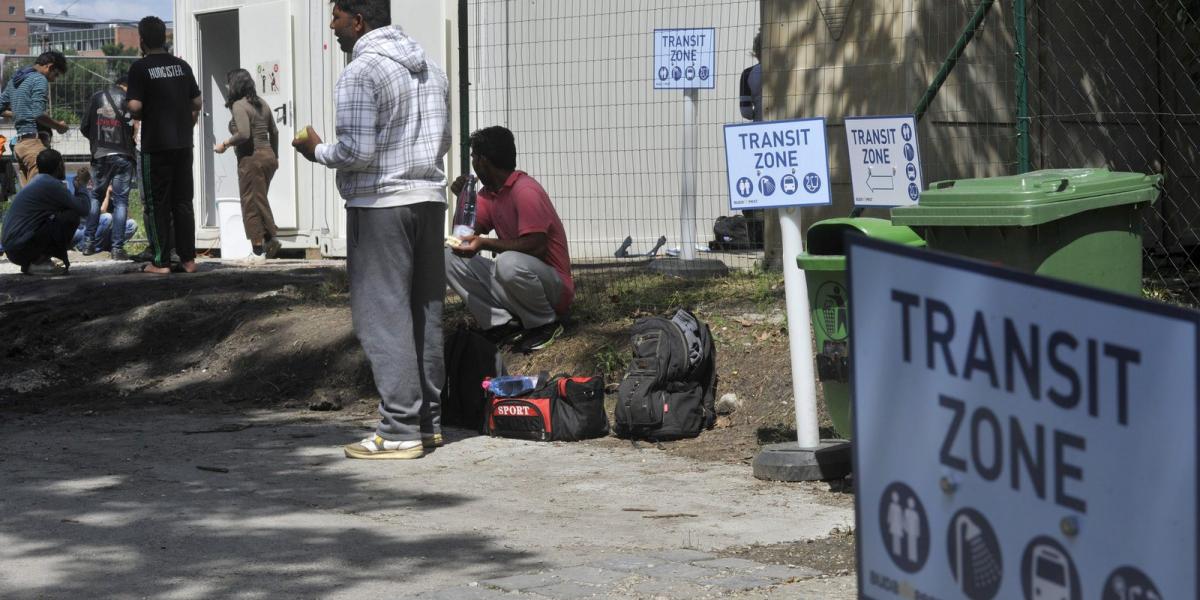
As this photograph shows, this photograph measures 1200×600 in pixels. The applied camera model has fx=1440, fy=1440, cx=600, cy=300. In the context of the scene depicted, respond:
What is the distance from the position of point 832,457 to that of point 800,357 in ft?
1.40

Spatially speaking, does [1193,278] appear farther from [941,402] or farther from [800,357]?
[941,402]

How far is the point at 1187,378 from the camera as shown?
1.66 m

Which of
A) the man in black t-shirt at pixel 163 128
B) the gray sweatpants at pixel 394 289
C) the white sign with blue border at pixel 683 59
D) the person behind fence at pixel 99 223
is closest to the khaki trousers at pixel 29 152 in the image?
the person behind fence at pixel 99 223

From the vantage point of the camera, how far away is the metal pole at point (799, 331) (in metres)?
5.87

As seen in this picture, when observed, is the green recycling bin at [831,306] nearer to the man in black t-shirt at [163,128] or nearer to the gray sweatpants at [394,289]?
the gray sweatpants at [394,289]

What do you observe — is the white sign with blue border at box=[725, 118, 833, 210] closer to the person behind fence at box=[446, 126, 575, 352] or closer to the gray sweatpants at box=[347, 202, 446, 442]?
the gray sweatpants at box=[347, 202, 446, 442]

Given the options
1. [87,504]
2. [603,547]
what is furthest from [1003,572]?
[87,504]

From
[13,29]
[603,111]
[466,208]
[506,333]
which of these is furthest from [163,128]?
[13,29]

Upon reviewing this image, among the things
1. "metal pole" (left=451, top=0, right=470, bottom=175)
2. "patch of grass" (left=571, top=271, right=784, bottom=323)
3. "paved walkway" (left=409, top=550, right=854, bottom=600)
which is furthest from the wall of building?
"paved walkway" (left=409, top=550, right=854, bottom=600)

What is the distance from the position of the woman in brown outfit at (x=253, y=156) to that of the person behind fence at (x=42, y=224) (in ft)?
5.11

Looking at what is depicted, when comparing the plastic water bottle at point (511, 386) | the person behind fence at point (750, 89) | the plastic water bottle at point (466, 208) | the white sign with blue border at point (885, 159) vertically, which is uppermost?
the person behind fence at point (750, 89)

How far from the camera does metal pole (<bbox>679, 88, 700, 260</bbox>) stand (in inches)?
419

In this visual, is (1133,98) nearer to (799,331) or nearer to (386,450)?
(799,331)

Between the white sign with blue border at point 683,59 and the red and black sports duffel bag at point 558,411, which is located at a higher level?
the white sign with blue border at point 683,59
